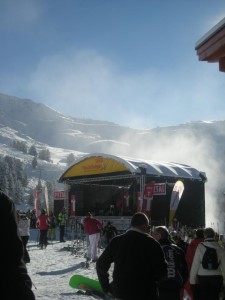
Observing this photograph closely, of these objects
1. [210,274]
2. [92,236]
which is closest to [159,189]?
[92,236]

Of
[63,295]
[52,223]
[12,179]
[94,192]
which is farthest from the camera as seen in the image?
[12,179]

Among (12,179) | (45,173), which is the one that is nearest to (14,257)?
(12,179)

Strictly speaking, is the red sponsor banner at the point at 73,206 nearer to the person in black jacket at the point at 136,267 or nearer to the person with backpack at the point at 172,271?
the person with backpack at the point at 172,271

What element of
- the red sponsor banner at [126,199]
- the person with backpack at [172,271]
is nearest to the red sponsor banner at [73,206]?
the red sponsor banner at [126,199]

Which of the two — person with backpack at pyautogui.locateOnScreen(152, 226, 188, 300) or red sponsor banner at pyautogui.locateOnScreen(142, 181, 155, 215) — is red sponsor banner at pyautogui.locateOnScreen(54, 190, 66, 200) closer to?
red sponsor banner at pyautogui.locateOnScreen(142, 181, 155, 215)

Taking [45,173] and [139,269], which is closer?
[139,269]

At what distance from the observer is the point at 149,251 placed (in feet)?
12.3

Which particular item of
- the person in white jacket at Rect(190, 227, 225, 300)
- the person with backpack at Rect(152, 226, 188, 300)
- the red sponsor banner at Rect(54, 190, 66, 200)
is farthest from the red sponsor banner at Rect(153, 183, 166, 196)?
the person with backpack at Rect(152, 226, 188, 300)

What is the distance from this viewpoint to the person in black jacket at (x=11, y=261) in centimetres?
173

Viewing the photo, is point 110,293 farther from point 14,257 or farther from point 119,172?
point 119,172

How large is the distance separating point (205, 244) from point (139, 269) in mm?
2185

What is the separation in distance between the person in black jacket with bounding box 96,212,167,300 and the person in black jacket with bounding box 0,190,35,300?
204 centimetres

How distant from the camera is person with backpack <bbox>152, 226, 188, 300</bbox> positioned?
497 centimetres

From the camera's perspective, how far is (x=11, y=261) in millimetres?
1786
